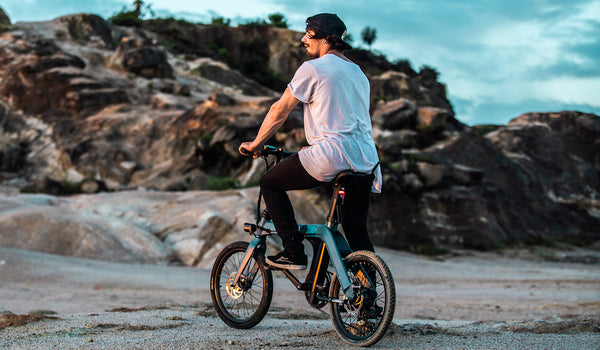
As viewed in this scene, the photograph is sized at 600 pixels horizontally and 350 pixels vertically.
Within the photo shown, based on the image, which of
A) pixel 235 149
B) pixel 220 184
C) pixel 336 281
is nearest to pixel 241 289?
pixel 336 281

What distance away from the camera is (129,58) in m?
29.5

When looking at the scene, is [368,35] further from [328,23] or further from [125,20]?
[328,23]

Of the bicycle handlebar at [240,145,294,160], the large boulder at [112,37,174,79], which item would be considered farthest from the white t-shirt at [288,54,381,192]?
the large boulder at [112,37,174,79]

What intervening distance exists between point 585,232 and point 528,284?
39.5ft

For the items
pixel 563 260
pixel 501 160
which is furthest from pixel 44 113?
pixel 563 260

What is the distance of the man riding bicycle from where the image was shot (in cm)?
338

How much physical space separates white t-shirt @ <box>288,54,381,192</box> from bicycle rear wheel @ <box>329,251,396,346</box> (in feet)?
1.72

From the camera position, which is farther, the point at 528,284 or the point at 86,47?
the point at 86,47

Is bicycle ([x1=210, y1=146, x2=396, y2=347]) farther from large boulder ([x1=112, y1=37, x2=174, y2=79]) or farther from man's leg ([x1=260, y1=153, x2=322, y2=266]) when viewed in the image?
large boulder ([x1=112, y1=37, x2=174, y2=79])

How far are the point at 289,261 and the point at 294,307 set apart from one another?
338 cm

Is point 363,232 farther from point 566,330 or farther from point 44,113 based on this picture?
point 44,113

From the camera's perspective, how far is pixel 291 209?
12.0ft

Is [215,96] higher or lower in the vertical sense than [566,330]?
higher

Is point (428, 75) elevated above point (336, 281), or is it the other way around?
point (428, 75)
